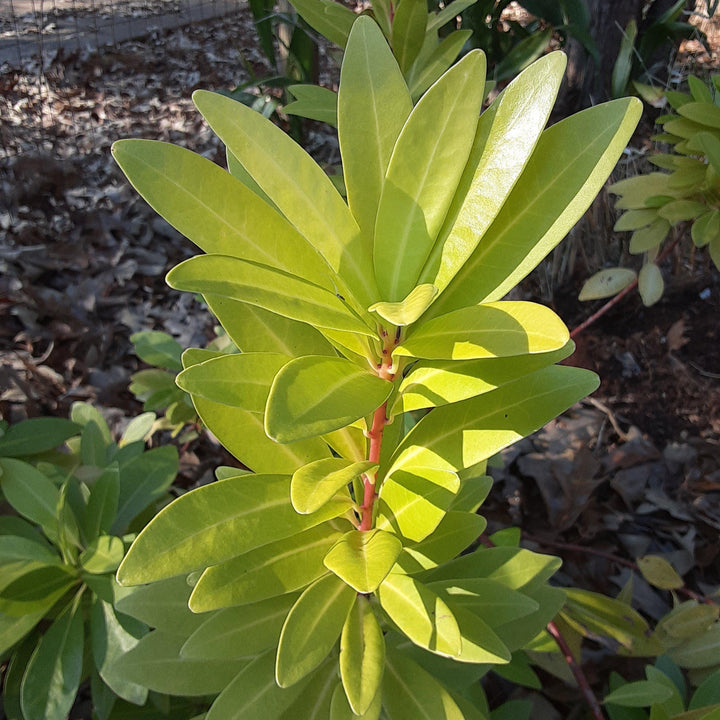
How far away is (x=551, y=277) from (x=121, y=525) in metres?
1.99

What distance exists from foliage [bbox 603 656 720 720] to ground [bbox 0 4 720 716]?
0.45m

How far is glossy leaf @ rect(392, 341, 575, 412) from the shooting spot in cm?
55

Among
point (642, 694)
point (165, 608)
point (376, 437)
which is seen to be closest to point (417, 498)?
point (376, 437)

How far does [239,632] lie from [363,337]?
38cm

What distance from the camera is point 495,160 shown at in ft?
1.73

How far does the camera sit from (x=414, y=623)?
2.08 ft

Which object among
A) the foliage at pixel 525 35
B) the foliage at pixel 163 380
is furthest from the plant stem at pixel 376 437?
the foliage at pixel 525 35

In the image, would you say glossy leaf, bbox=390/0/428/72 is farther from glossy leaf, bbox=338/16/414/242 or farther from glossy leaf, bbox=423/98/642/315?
glossy leaf, bbox=423/98/642/315

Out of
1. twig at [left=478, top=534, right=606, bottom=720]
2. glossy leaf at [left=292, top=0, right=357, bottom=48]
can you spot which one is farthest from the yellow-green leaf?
glossy leaf at [left=292, top=0, right=357, bottom=48]

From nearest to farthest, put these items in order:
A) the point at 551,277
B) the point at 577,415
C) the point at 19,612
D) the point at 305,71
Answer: the point at 19,612 < the point at 577,415 < the point at 551,277 < the point at 305,71

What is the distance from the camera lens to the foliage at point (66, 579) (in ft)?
3.32

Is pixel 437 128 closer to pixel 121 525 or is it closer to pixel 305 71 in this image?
pixel 121 525

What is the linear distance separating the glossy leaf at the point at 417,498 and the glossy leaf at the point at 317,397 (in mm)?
129

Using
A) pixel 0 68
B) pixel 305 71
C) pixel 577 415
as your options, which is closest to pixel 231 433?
pixel 577 415
